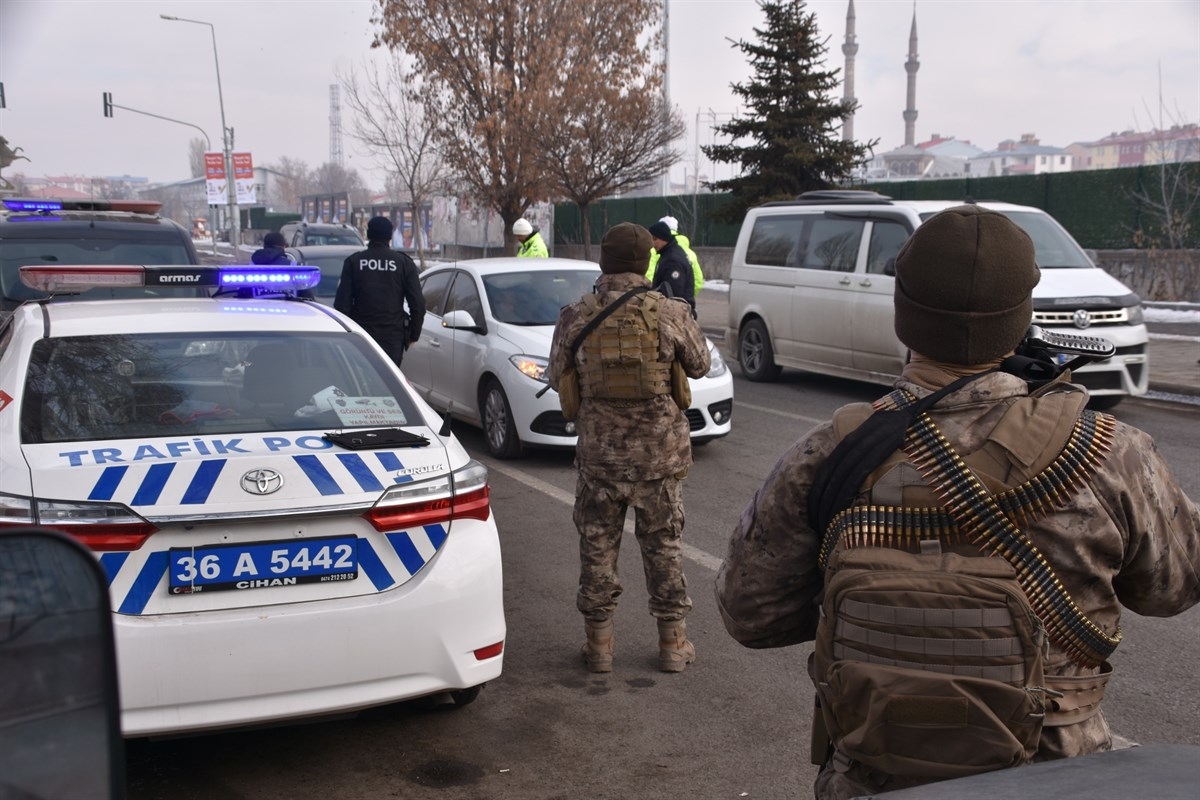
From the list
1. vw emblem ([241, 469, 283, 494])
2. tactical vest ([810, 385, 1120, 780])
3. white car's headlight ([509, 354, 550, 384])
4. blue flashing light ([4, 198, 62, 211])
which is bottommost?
white car's headlight ([509, 354, 550, 384])

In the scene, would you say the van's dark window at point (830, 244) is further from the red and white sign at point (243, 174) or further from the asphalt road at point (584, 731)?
the red and white sign at point (243, 174)

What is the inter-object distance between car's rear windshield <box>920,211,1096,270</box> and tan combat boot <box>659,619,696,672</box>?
290 inches

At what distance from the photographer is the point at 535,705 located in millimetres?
4457

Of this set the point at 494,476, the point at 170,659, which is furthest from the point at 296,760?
the point at 494,476

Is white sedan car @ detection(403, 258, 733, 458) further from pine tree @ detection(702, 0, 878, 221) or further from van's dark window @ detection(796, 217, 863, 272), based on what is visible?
pine tree @ detection(702, 0, 878, 221)

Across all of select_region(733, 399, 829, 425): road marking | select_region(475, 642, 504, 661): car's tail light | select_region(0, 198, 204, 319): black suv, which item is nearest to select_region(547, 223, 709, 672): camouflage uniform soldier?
select_region(475, 642, 504, 661): car's tail light

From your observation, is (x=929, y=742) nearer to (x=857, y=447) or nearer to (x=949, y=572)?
(x=949, y=572)

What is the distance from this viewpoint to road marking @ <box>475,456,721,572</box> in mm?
6324

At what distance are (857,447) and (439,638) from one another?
2215mm

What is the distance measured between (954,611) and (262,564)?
94.4 inches

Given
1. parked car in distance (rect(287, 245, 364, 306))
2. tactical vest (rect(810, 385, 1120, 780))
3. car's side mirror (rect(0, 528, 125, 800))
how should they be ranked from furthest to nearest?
parked car in distance (rect(287, 245, 364, 306)), tactical vest (rect(810, 385, 1120, 780)), car's side mirror (rect(0, 528, 125, 800))

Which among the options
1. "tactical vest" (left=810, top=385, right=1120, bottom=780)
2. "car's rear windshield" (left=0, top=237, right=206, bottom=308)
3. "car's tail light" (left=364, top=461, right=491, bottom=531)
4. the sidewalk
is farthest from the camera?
the sidewalk

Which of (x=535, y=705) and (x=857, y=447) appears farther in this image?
(x=535, y=705)

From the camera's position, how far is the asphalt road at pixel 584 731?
3.79 m
